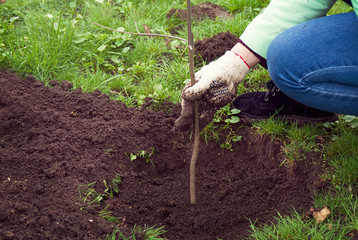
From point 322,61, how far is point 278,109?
73cm

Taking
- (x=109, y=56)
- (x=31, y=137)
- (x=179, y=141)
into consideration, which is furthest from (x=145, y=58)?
(x=31, y=137)

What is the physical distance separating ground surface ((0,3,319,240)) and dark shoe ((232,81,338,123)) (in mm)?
132

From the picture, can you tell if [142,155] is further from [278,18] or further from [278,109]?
[278,18]

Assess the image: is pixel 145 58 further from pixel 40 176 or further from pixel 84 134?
pixel 40 176

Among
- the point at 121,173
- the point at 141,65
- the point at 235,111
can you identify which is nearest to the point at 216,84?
the point at 235,111

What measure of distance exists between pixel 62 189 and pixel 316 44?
1455mm

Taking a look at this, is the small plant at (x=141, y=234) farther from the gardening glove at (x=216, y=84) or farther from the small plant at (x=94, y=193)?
the gardening glove at (x=216, y=84)

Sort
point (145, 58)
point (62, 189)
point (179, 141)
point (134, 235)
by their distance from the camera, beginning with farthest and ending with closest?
point (145, 58) < point (179, 141) < point (62, 189) < point (134, 235)

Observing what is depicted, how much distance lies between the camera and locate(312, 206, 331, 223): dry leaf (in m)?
1.87

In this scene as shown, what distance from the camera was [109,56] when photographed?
3240 millimetres

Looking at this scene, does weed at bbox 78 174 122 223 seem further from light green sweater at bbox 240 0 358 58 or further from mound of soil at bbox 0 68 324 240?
light green sweater at bbox 240 0 358 58

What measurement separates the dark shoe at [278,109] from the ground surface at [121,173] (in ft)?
0.43

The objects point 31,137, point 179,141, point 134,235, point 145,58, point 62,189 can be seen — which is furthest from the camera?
point 145,58

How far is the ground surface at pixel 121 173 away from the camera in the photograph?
1913 millimetres
